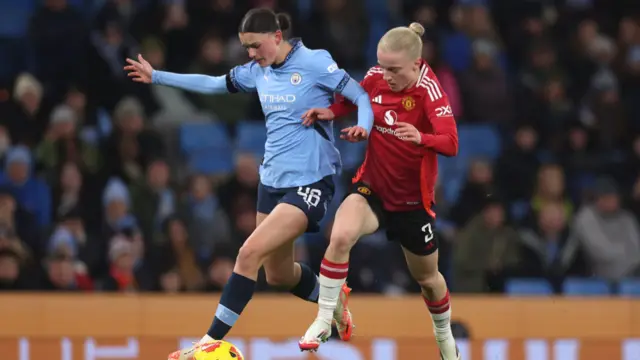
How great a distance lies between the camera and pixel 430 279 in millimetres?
8125

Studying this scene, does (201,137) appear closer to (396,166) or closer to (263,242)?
(396,166)

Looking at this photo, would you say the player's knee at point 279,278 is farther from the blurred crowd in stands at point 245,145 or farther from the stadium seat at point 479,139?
the stadium seat at point 479,139

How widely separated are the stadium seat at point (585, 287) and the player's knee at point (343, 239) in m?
5.20

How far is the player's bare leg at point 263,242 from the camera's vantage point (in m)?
7.59

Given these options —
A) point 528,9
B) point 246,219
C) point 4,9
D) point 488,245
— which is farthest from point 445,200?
point 4,9

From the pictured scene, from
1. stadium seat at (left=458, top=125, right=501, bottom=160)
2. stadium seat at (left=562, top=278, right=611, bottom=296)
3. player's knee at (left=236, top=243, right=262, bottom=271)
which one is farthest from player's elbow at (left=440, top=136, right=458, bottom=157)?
stadium seat at (left=458, top=125, right=501, bottom=160)

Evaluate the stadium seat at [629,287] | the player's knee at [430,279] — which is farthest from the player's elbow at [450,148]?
the stadium seat at [629,287]

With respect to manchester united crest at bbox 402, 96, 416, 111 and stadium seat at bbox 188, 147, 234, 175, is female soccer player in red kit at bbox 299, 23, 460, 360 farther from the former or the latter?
stadium seat at bbox 188, 147, 234, 175

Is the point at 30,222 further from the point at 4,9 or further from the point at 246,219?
the point at 4,9

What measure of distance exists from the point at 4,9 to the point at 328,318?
7553mm

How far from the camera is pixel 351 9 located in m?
14.2

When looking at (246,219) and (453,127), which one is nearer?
(453,127)

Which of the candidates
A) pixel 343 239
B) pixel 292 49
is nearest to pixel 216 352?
pixel 343 239

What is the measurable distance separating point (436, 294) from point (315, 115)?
140cm
